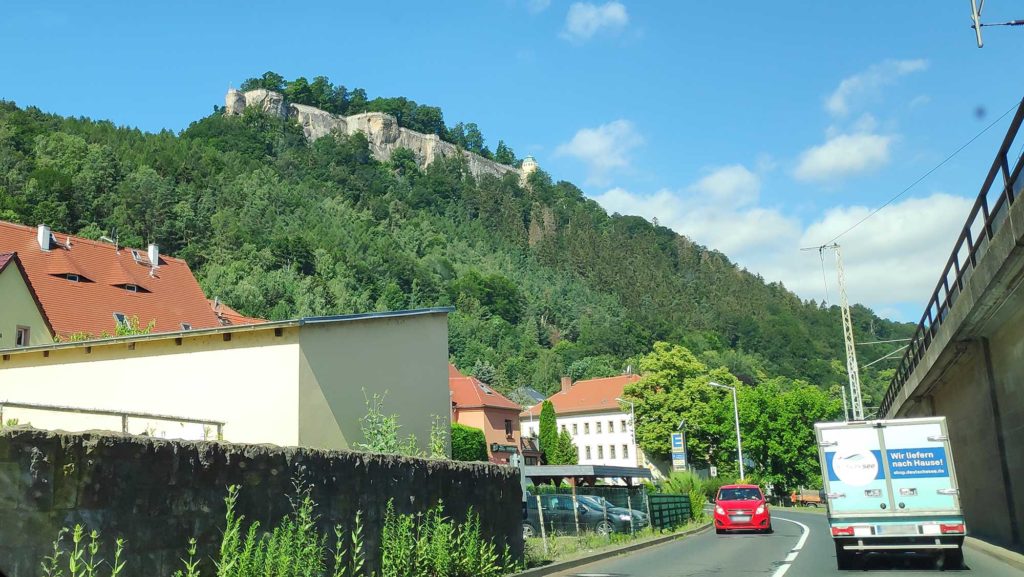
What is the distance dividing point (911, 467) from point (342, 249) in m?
118

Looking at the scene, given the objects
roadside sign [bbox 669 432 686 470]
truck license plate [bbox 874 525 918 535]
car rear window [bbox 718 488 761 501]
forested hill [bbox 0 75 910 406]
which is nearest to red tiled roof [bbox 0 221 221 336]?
car rear window [bbox 718 488 761 501]

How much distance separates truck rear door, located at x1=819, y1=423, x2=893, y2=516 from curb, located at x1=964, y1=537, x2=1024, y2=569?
251cm

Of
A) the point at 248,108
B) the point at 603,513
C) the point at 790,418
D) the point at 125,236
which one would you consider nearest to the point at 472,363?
the point at 125,236

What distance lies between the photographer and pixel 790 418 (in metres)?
70.5

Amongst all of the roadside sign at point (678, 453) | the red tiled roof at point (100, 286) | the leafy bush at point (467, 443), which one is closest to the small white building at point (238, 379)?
the red tiled roof at point (100, 286)

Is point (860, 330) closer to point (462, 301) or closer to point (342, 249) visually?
point (462, 301)

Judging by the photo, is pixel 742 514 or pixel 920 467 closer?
pixel 920 467

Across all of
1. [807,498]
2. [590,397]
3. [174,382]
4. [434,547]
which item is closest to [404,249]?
[590,397]

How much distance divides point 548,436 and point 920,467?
64.2 meters

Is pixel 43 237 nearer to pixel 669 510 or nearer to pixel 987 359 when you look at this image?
pixel 669 510

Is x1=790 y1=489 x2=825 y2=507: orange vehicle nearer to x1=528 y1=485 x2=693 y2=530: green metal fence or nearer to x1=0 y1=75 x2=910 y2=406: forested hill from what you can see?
x1=528 y1=485 x2=693 y2=530: green metal fence

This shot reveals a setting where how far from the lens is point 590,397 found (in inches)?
3794

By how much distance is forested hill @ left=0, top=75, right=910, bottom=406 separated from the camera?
10088 cm

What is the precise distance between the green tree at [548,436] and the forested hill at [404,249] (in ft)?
98.4
